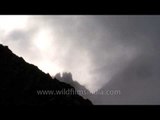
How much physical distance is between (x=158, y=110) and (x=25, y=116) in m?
1.34

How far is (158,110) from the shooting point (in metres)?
2.31
